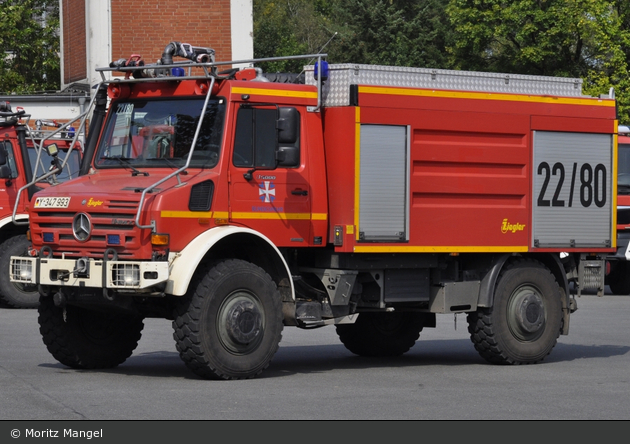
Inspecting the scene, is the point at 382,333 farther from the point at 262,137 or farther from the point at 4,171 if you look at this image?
the point at 4,171

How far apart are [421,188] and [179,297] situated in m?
2.81

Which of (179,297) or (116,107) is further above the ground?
(116,107)

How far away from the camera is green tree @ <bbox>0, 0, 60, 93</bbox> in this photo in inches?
1784

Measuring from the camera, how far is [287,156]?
1092 centimetres

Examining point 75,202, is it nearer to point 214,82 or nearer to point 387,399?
point 214,82

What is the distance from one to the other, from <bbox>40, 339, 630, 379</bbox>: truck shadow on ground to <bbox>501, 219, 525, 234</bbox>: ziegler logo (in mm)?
1491

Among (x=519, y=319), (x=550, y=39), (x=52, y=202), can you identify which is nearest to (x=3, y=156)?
(x=52, y=202)

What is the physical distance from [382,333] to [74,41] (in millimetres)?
25097

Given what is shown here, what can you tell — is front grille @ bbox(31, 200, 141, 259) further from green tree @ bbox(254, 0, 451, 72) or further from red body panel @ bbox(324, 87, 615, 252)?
green tree @ bbox(254, 0, 451, 72)

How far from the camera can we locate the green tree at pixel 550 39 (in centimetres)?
4181

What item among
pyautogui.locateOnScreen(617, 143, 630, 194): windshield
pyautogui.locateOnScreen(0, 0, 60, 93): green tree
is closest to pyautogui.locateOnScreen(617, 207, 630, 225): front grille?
pyautogui.locateOnScreen(617, 143, 630, 194): windshield

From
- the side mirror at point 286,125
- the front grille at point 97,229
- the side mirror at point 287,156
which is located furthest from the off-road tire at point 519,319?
the front grille at point 97,229

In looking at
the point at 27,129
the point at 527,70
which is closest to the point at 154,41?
the point at 27,129

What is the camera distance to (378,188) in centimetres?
1148
